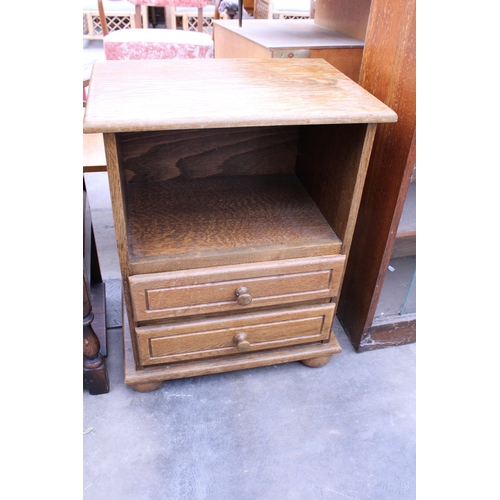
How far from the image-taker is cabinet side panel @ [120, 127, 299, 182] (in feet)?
3.66

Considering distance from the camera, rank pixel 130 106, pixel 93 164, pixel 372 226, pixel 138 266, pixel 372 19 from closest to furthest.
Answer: pixel 130 106 < pixel 138 266 < pixel 372 19 < pixel 372 226 < pixel 93 164

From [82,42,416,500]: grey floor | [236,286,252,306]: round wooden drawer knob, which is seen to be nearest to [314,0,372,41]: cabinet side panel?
[236,286,252,306]: round wooden drawer knob

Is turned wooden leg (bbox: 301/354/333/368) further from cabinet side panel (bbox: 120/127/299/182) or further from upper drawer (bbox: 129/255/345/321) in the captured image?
cabinet side panel (bbox: 120/127/299/182)

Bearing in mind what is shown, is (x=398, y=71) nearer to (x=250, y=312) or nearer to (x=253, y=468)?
(x=250, y=312)

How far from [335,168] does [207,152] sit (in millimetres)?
363

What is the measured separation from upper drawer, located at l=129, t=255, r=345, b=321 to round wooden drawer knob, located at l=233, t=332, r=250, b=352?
3.1 inches

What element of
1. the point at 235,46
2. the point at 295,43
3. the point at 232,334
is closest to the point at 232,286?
the point at 232,334

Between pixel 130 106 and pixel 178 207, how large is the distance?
35 cm

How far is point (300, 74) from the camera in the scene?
0.98 m

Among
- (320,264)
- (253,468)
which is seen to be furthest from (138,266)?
(253,468)

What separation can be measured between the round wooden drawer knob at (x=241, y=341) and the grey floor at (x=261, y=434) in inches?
6.3

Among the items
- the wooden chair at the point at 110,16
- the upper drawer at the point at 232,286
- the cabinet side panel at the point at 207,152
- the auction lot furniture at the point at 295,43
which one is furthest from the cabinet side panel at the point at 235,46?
the wooden chair at the point at 110,16

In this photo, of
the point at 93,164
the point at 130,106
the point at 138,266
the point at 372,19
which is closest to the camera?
the point at 130,106

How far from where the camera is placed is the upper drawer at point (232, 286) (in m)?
0.93
